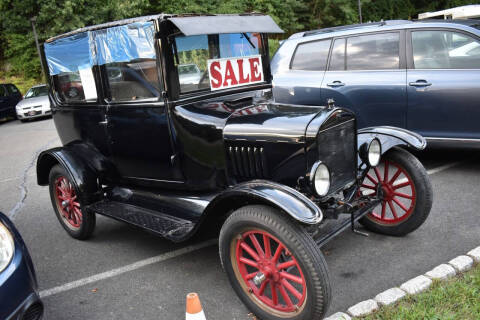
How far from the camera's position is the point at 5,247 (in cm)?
238

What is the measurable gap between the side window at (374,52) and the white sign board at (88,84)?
10.6ft

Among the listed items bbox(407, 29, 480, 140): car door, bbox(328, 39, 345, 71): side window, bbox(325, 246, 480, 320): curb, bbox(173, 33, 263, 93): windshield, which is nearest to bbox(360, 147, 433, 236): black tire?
bbox(325, 246, 480, 320): curb

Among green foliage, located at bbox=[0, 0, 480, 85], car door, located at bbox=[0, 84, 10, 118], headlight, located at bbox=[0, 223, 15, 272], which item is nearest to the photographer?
headlight, located at bbox=[0, 223, 15, 272]

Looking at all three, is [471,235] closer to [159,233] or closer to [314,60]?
[159,233]

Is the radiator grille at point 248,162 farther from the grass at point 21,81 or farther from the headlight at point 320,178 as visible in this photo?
the grass at point 21,81

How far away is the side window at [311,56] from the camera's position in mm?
5738

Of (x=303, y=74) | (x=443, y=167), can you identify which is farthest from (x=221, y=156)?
(x=443, y=167)

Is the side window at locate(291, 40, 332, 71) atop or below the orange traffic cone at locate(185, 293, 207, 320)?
atop

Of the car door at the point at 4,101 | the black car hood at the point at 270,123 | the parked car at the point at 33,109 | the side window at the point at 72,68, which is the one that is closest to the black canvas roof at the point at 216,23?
the side window at the point at 72,68

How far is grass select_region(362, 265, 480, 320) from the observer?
97.3 inches

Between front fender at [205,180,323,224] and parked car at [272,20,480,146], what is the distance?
3040 millimetres

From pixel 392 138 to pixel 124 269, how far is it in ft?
8.02

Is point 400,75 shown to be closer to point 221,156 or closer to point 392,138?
point 392,138

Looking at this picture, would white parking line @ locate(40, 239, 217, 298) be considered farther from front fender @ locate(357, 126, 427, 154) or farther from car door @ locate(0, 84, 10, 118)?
car door @ locate(0, 84, 10, 118)
